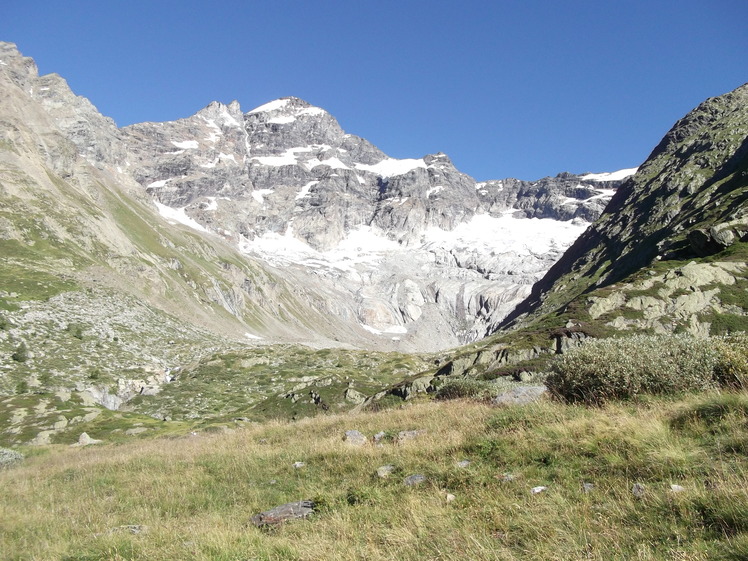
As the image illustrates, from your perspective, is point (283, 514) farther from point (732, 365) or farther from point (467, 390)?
point (467, 390)

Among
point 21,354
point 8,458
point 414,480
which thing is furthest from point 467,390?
point 21,354

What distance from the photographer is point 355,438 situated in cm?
1368

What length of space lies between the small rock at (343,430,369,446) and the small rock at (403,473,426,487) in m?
3.73

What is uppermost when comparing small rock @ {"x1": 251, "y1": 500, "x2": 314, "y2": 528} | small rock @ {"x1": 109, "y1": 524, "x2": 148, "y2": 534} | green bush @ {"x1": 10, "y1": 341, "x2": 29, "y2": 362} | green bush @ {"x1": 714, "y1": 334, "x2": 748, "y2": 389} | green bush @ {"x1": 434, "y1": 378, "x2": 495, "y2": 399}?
green bush @ {"x1": 10, "y1": 341, "x2": 29, "y2": 362}

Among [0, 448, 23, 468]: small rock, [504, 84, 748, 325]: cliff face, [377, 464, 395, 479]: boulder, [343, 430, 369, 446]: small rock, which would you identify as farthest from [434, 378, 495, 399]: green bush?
[504, 84, 748, 325]: cliff face

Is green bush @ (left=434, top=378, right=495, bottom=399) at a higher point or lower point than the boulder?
lower

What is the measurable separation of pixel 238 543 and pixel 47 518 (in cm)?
611

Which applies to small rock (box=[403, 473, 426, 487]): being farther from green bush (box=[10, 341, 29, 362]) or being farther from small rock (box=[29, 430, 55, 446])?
green bush (box=[10, 341, 29, 362])

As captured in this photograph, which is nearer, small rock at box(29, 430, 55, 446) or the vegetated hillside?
small rock at box(29, 430, 55, 446)

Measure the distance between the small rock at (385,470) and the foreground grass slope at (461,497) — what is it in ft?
0.52

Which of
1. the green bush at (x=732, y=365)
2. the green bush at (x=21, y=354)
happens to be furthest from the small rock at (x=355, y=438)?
the green bush at (x=21, y=354)

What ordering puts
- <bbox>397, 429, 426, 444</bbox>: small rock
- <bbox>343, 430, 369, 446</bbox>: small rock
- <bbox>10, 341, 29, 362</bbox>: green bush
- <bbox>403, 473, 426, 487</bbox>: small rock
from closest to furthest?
<bbox>403, 473, 426, 487</bbox>: small rock < <bbox>397, 429, 426, 444</bbox>: small rock < <bbox>343, 430, 369, 446</bbox>: small rock < <bbox>10, 341, 29, 362</bbox>: green bush

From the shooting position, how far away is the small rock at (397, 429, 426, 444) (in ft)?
40.5

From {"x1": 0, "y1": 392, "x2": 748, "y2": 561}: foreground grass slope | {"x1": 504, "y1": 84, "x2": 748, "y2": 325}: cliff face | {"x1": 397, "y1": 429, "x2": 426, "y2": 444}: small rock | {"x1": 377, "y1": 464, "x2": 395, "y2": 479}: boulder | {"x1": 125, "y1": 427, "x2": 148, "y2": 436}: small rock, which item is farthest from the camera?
{"x1": 504, "y1": 84, "x2": 748, "y2": 325}: cliff face
